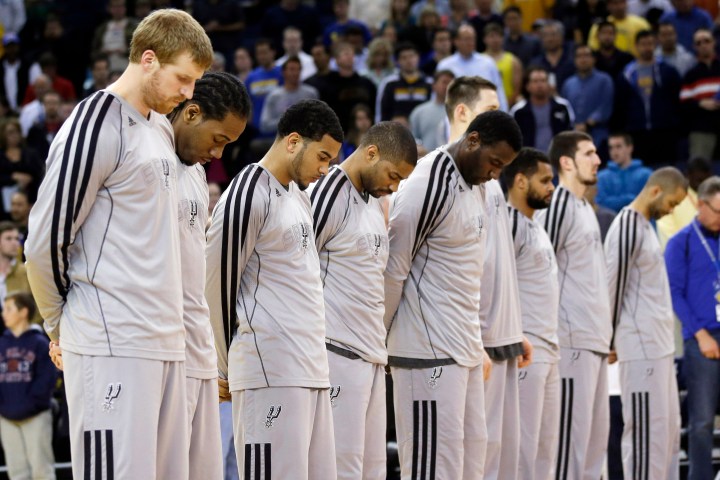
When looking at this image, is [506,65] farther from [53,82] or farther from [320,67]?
[53,82]

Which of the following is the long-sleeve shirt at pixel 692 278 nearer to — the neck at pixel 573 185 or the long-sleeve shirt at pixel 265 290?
the neck at pixel 573 185

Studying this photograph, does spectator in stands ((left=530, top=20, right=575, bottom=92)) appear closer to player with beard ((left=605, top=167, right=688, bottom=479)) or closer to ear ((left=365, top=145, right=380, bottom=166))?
player with beard ((left=605, top=167, right=688, bottom=479))

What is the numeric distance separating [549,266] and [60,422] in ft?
14.6

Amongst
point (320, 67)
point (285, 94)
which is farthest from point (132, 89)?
point (320, 67)

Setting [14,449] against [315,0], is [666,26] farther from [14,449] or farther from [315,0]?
[14,449]

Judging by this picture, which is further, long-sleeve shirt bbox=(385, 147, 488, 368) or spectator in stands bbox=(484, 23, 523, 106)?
spectator in stands bbox=(484, 23, 523, 106)

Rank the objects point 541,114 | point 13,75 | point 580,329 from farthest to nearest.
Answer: point 13,75
point 541,114
point 580,329

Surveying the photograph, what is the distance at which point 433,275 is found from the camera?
6816 mm

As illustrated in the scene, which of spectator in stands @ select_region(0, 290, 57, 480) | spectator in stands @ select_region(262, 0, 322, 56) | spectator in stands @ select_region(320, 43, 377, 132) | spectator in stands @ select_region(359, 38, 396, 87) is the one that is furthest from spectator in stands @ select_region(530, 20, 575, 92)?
spectator in stands @ select_region(0, 290, 57, 480)

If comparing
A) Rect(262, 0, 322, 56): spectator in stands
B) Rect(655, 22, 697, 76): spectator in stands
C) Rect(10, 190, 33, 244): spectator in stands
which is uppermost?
Rect(262, 0, 322, 56): spectator in stands

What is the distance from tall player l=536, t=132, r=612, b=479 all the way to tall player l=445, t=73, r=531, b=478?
1.25 m

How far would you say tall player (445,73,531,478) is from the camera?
7.22 m

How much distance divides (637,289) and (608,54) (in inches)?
289

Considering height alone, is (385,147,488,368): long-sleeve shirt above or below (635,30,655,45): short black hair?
below
